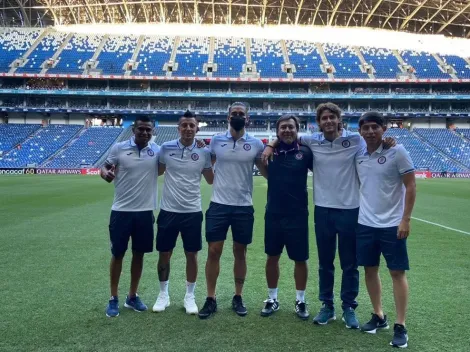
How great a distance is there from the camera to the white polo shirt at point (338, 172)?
4.64 meters

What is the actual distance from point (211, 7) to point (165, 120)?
1591 cm

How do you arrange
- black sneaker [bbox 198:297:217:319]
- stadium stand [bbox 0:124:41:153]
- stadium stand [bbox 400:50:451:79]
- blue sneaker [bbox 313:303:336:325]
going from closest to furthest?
blue sneaker [bbox 313:303:336:325] < black sneaker [bbox 198:297:217:319] < stadium stand [bbox 0:124:41:153] < stadium stand [bbox 400:50:451:79]

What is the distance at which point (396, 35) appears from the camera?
57.0 m

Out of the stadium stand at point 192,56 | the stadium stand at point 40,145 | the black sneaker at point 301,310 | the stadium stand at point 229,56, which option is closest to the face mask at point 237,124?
the black sneaker at point 301,310

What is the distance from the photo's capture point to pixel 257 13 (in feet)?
180

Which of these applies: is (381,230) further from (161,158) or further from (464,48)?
(464,48)

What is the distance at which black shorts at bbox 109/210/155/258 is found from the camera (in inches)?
195

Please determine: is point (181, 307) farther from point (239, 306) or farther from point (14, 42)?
point (14, 42)

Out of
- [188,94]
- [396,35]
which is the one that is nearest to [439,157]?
[396,35]

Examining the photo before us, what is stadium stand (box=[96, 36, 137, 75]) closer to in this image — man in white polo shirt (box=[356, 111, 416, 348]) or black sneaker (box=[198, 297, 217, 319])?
black sneaker (box=[198, 297, 217, 319])

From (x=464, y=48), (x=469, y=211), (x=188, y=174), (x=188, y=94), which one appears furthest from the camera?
(x=464, y=48)

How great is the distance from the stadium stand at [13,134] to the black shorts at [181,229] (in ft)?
155

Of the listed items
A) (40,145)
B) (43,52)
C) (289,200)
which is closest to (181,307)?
(289,200)

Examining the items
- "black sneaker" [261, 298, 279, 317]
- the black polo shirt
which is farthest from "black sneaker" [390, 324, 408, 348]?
the black polo shirt
